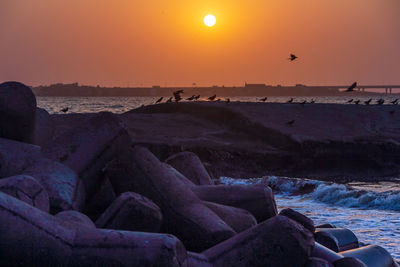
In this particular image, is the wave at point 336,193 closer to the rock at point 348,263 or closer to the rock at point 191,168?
the rock at point 191,168

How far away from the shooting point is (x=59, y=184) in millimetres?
4840

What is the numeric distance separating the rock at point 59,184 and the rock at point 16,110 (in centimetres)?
72

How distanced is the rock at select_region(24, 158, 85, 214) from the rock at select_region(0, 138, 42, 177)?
0.12 metres

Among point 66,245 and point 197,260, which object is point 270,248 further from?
point 66,245

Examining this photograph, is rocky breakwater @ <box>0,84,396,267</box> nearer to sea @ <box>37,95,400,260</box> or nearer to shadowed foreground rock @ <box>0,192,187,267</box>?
shadowed foreground rock @ <box>0,192,187,267</box>

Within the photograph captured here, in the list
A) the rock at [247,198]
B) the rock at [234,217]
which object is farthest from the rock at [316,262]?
the rock at [247,198]

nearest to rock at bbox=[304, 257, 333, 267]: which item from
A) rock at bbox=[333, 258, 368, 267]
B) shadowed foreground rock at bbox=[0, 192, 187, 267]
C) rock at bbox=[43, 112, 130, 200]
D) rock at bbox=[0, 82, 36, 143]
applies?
rock at bbox=[333, 258, 368, 267]

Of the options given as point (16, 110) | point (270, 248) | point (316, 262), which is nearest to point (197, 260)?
point (270, 248)

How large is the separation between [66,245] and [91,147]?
2189 millimetres

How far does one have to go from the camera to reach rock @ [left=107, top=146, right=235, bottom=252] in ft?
14.5

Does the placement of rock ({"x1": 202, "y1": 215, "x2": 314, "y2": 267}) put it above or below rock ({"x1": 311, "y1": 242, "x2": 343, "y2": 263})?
above

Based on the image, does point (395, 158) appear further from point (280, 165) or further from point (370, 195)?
point (370, 195)

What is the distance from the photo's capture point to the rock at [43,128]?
6.93m

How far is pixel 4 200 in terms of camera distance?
10.9 feet
